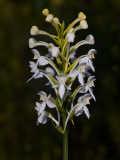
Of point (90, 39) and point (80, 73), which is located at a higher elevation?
point (90, 39)

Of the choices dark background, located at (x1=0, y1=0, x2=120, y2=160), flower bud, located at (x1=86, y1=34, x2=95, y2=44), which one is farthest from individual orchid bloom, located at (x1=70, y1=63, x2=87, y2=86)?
dark background, located at (x1=0, y1=0, x2=120, y2=160)

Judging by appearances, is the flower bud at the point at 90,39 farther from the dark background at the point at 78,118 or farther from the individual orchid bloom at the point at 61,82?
the dark background at the point at 78,118

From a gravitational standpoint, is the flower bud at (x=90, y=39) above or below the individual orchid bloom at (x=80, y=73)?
above

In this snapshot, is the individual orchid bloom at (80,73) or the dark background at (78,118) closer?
the individual orchid bloom at (80,73)

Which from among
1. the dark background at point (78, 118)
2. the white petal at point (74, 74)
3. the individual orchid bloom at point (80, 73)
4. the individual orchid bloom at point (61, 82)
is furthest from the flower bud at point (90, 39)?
the dark background at point (78, 118)

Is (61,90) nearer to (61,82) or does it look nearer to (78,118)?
(61,82)

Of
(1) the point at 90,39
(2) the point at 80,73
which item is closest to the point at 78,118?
(1) the point at 90,39
